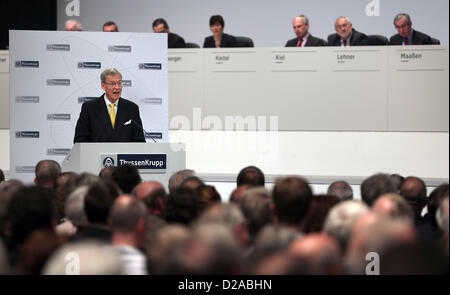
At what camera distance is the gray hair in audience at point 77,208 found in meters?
3.55

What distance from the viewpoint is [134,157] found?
237 inches

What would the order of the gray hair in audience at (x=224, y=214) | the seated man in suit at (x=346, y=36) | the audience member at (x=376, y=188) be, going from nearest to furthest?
the gray hair in audience at (x=224, y=214), the audience member at (x=376, y=188), the seated man in suit at (x=346, y=36)

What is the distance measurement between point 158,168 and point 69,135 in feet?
7.09

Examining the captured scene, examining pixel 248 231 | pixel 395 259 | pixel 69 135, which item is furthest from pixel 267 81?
pixel 395 259

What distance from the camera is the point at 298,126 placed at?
29.5 ft

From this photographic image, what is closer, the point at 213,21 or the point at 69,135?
the point at 69,135

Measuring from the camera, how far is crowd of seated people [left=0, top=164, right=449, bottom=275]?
2020 millimetres

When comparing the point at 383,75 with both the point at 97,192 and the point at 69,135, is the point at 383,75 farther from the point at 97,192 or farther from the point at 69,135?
the point at 97,192

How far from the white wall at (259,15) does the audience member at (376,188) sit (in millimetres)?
7427

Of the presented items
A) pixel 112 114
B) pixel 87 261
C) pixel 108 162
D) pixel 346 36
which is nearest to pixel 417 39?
pixel 346 36

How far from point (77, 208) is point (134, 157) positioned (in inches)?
97.0

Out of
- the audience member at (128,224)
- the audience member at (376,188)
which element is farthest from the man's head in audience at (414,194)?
the audience member at (128,224)

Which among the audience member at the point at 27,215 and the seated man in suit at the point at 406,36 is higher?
the seated man in suit at the point at 406,36

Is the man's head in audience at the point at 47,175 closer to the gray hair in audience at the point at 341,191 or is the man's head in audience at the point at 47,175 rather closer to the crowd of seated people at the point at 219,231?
the crowd of seated people at the point at 219,231
